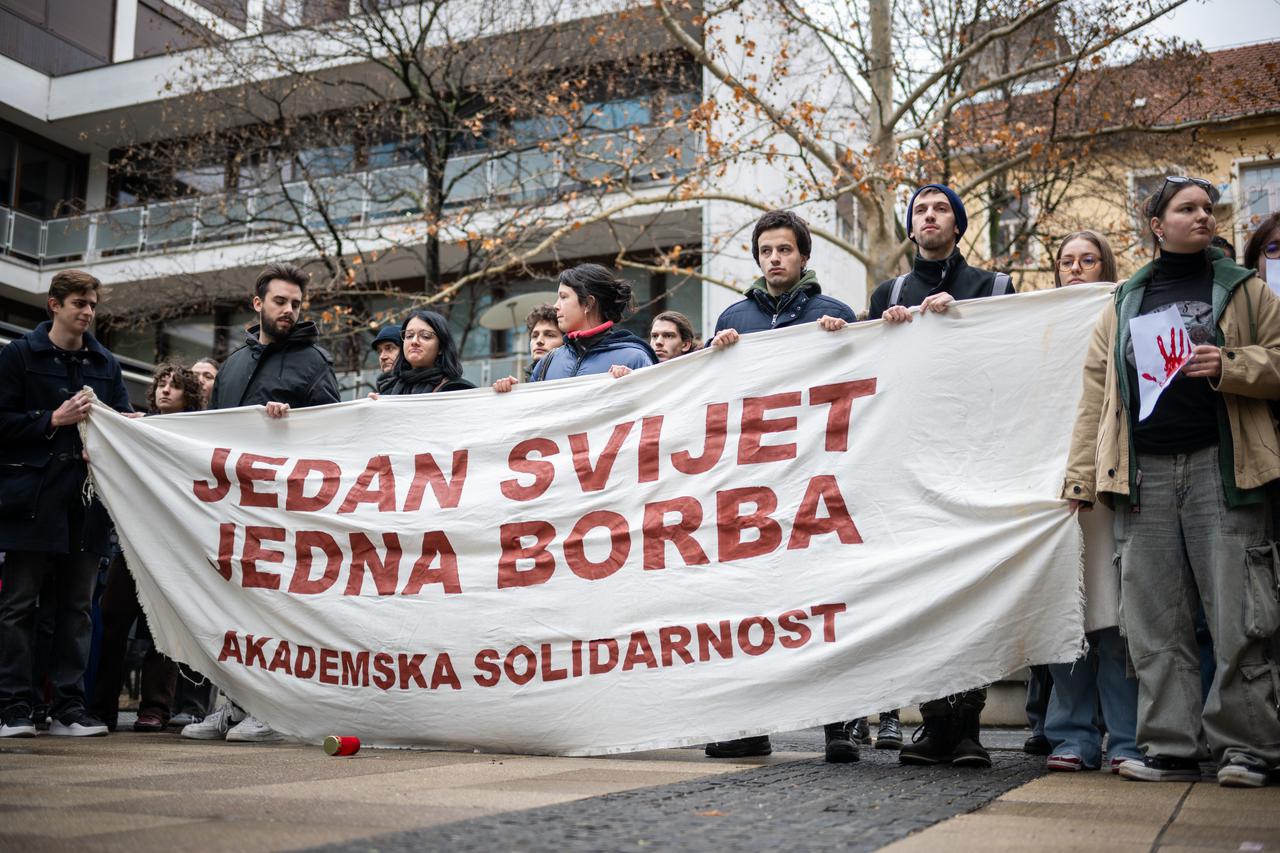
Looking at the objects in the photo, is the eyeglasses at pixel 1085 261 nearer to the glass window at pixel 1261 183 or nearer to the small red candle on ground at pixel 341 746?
the small red candle on ground at pixel 341 746

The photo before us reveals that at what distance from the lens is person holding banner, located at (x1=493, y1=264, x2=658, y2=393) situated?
17.8 ft

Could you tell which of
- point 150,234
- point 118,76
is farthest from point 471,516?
point 118,76

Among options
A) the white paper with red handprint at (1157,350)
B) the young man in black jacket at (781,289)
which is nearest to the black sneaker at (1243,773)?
the white paper with red handprint at (1157,350)

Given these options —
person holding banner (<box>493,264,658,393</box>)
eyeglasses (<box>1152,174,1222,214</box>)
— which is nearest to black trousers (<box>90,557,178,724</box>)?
person holding banner (<box>493,264,658,393</box>)

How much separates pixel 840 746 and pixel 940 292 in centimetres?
Answer: 171

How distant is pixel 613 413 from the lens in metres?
5.09

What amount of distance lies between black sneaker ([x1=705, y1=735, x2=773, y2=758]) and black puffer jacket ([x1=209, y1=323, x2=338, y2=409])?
8.35 ft

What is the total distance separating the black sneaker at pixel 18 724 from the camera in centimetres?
539

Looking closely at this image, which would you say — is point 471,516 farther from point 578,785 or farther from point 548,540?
point 578,785

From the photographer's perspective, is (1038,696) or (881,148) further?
(881,148)

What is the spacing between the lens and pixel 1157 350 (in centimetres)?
409

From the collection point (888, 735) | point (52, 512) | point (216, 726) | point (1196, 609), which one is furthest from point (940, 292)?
point (52, 512)

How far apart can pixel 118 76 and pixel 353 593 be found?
1966cm

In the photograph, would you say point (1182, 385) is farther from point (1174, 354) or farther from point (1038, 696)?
point (1038, 696)
